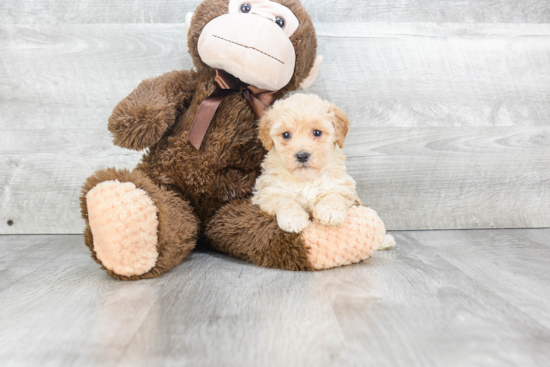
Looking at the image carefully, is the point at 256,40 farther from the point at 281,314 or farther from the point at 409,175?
the point at 409,175

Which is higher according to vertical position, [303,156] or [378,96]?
[378,96]

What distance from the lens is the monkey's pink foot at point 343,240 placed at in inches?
37.7

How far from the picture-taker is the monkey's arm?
40.1 inches

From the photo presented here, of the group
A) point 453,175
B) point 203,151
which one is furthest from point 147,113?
point 453,175

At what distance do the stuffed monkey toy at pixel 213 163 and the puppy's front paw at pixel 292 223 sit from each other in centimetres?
2

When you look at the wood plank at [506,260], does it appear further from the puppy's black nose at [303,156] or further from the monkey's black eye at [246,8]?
the monkey's black eye at [246,8]

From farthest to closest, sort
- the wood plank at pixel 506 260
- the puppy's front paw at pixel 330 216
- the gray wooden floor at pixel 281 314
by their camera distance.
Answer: the puppy's front paw at pixel 330 216
the wood plank at pixel 506 260
the gray wooden floor at pixel 281 314

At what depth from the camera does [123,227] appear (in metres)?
0.87

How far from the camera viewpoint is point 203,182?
1.09 meters

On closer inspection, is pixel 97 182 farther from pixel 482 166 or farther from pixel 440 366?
pixel 482 166

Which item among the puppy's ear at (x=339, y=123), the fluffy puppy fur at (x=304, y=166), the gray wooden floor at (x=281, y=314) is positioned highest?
the puppy's ear at (x=339, y=123)

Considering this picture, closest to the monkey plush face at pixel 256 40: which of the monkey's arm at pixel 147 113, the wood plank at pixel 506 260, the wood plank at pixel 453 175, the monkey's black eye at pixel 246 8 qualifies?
the monkey's black eye at pixel 246 8

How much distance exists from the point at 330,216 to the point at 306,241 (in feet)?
0.24

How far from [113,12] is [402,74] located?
2.92ft
